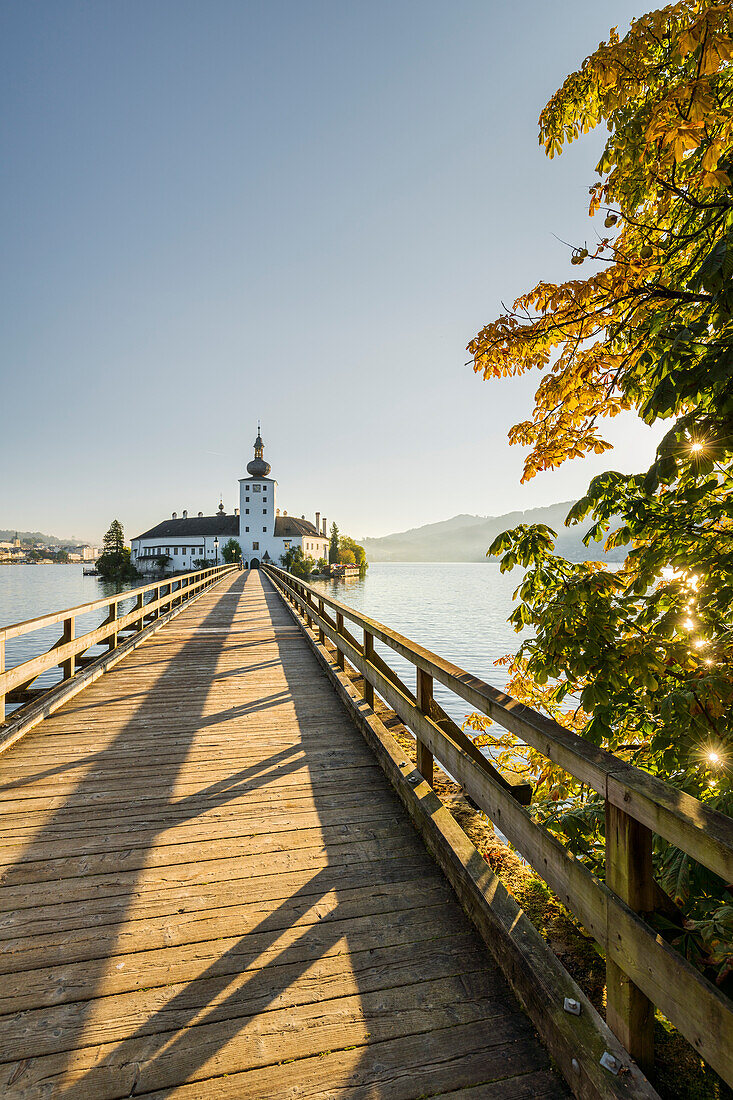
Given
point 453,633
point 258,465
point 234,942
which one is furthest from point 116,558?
point 234,942

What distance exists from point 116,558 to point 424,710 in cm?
10071

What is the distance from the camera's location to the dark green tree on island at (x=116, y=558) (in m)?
93.9

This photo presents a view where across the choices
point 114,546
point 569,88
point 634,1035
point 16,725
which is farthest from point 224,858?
point 114,546

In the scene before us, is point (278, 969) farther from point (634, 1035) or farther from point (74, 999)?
point (634, 1035)

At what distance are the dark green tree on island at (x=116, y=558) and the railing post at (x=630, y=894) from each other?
102 metres

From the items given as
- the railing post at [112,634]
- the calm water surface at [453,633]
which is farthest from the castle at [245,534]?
the railing post at [112,634]

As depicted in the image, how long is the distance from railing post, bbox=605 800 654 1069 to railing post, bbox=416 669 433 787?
176cm

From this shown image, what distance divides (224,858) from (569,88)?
201 inches

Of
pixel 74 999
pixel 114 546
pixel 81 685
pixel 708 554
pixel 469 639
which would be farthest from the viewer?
pixel 114 546

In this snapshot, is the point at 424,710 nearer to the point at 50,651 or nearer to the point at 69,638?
the point at 50,651

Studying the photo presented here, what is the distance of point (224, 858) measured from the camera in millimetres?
3020

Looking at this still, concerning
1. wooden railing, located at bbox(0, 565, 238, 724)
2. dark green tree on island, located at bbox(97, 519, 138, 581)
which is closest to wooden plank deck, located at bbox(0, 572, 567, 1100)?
wooden railing, located at bbox(0, 565, 238, 724)

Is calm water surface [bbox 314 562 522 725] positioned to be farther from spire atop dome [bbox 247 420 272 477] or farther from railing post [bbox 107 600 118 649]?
spire atop dome [bbox 247 420 272 477]

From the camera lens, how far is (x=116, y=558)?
9419 centimetres
